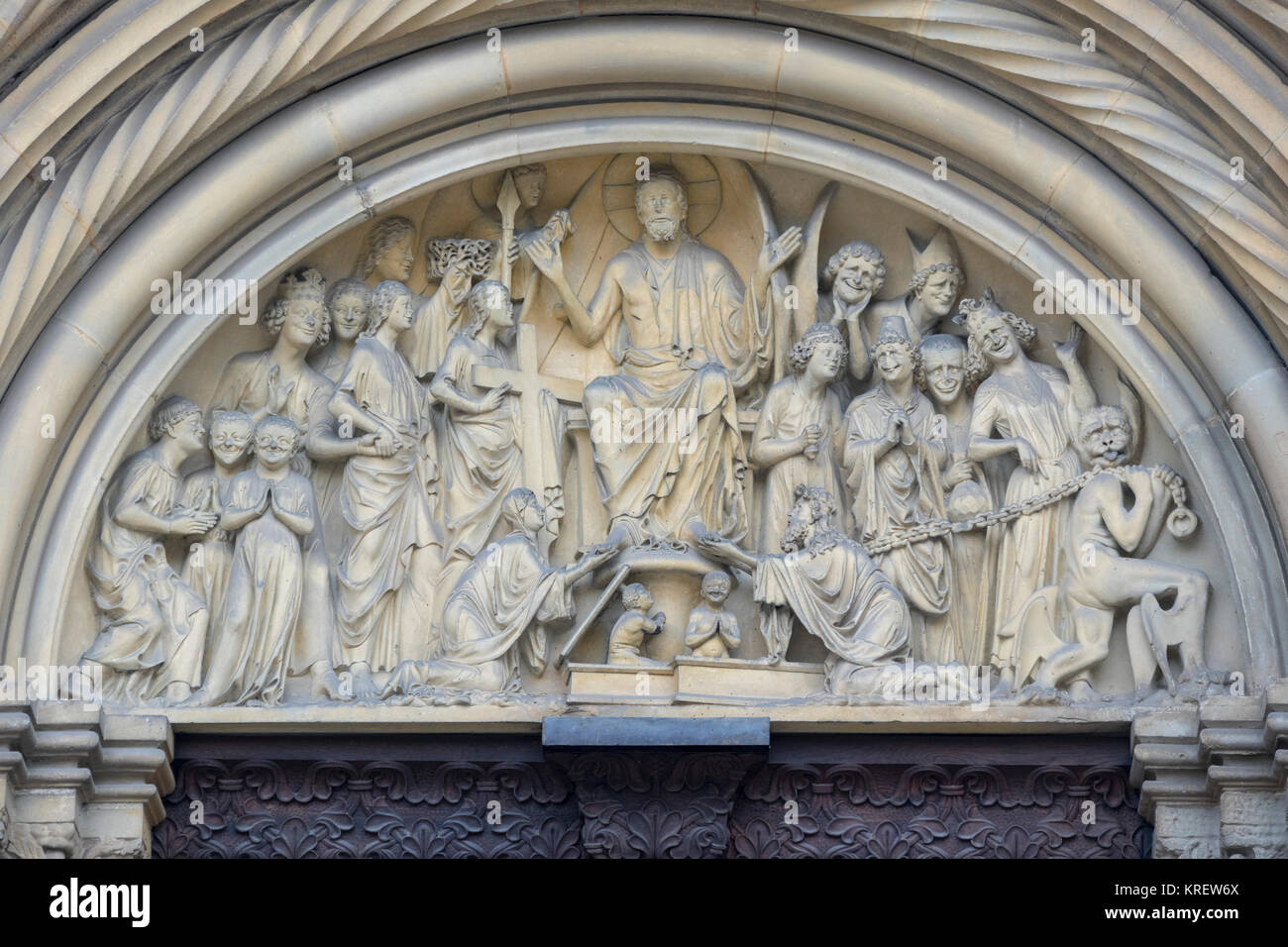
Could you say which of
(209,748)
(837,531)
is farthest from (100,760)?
(837,531)

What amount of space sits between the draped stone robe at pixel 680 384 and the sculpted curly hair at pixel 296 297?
1222 mm

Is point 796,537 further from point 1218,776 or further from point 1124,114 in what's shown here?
point 1124,114

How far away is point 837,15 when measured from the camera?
462 inches

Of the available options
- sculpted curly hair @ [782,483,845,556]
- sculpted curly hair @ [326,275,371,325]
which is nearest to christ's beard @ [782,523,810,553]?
sculpted curly hair @ [782,483,845,556]

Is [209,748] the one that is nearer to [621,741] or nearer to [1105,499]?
[621,741]

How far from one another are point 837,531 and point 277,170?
288 centimetres

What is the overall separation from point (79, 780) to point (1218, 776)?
179 inches

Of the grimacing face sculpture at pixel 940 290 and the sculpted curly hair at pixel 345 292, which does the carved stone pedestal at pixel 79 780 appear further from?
the grimacing face sculpture at pixel 940 290

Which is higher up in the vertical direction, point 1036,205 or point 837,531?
point 1036,205

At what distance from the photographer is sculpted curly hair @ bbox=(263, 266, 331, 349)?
39.4ft

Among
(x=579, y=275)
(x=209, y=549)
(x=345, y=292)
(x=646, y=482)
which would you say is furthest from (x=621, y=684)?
(x=345, y=292)

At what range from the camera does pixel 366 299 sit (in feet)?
39.8

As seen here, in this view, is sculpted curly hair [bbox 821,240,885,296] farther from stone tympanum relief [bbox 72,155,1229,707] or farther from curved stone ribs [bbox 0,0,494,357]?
curved stone ribs [bbox 0,0,494,357]
